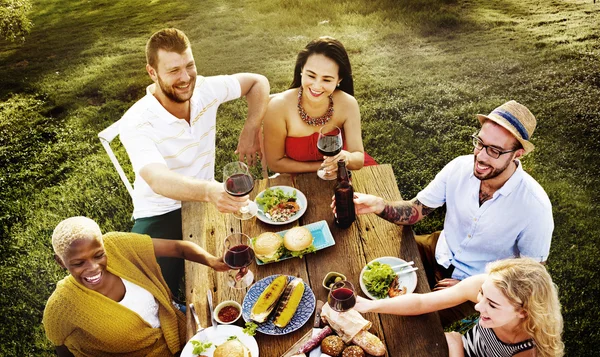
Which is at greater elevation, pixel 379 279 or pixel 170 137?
pixel 170 137

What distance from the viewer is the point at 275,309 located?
255 centimetres

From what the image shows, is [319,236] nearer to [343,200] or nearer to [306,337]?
[343,200]

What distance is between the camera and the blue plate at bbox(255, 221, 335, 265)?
283cm

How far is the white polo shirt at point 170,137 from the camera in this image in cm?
338

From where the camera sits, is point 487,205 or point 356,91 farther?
point 356,91

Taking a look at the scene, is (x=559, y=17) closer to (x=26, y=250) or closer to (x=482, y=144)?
(x=482, y=144)

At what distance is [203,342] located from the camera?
2443 millimetres

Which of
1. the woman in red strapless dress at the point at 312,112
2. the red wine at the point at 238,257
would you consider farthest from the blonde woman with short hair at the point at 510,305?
the woman in red strapless dress at the point at 312,112

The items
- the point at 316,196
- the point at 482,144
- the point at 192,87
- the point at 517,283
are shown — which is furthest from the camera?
the point at 192,87

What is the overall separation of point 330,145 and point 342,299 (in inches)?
45.5

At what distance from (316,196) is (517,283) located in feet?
4.46

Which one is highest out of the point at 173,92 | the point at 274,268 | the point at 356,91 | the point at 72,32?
the point at 173,92

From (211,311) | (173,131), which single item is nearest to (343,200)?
(211,311)

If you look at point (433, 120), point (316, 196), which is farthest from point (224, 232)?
point (433, 120)
